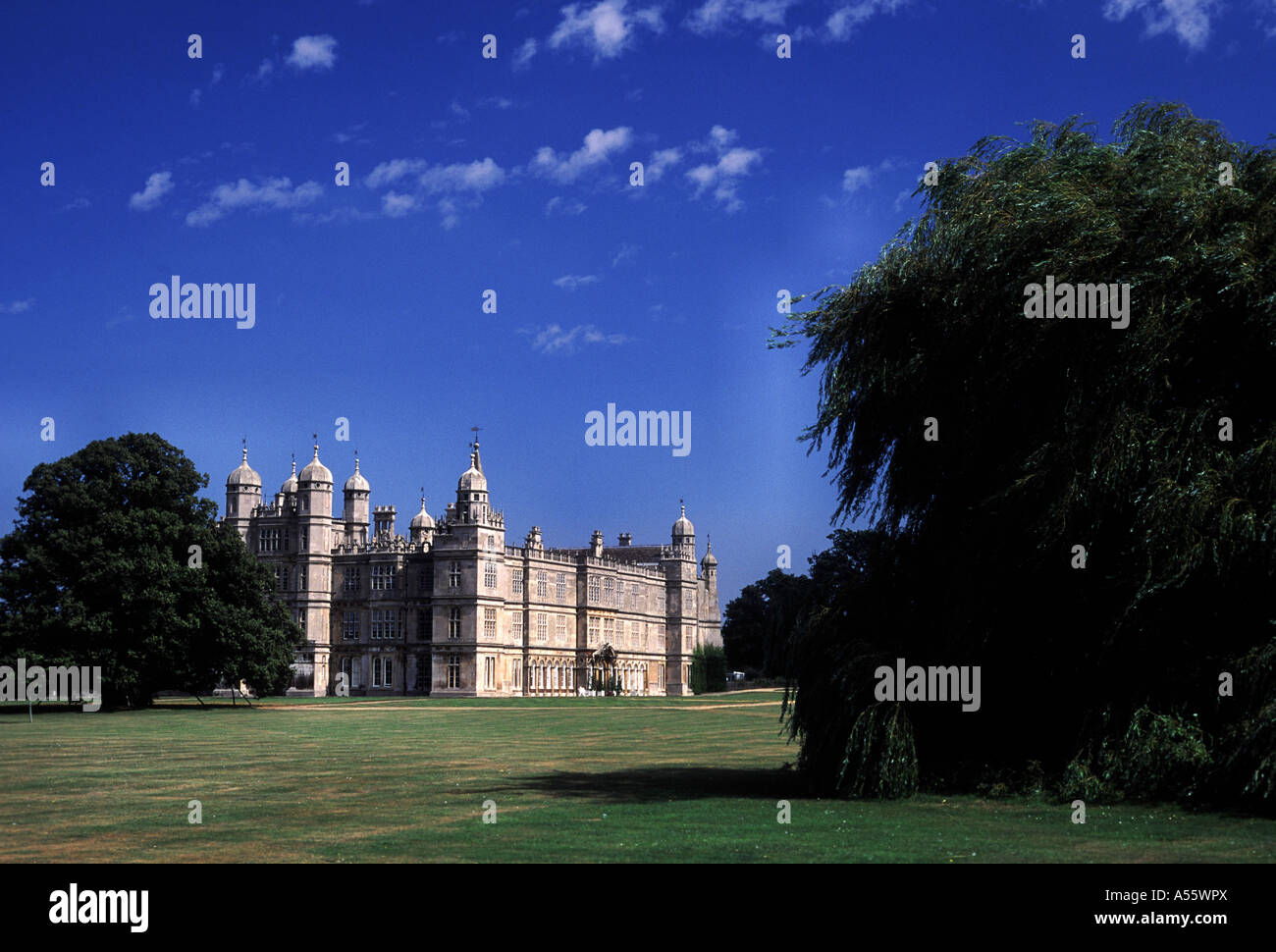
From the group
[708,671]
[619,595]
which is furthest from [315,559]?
[708,671]

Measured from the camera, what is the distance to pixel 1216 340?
1803 centimetres

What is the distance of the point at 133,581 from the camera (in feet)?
165

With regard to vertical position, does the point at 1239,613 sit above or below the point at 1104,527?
below

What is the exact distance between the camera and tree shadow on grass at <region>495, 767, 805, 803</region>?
1906 centimetres

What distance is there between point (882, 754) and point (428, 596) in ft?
245

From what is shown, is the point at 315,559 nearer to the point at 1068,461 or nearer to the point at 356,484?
→ the point at 356,484

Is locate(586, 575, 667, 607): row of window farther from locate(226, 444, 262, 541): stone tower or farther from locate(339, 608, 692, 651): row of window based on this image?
locate(226, 444, 262, 541): stone tower

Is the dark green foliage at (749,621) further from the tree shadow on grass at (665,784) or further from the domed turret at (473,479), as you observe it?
the tree shadow on grass at (665,784)

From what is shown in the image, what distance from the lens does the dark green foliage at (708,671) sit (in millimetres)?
111875

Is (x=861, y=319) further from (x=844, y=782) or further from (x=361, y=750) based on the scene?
(x=361, y=750)

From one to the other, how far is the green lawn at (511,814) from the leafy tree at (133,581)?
20247 millimetres

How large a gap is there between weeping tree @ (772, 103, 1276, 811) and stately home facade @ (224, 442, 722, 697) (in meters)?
68.9
